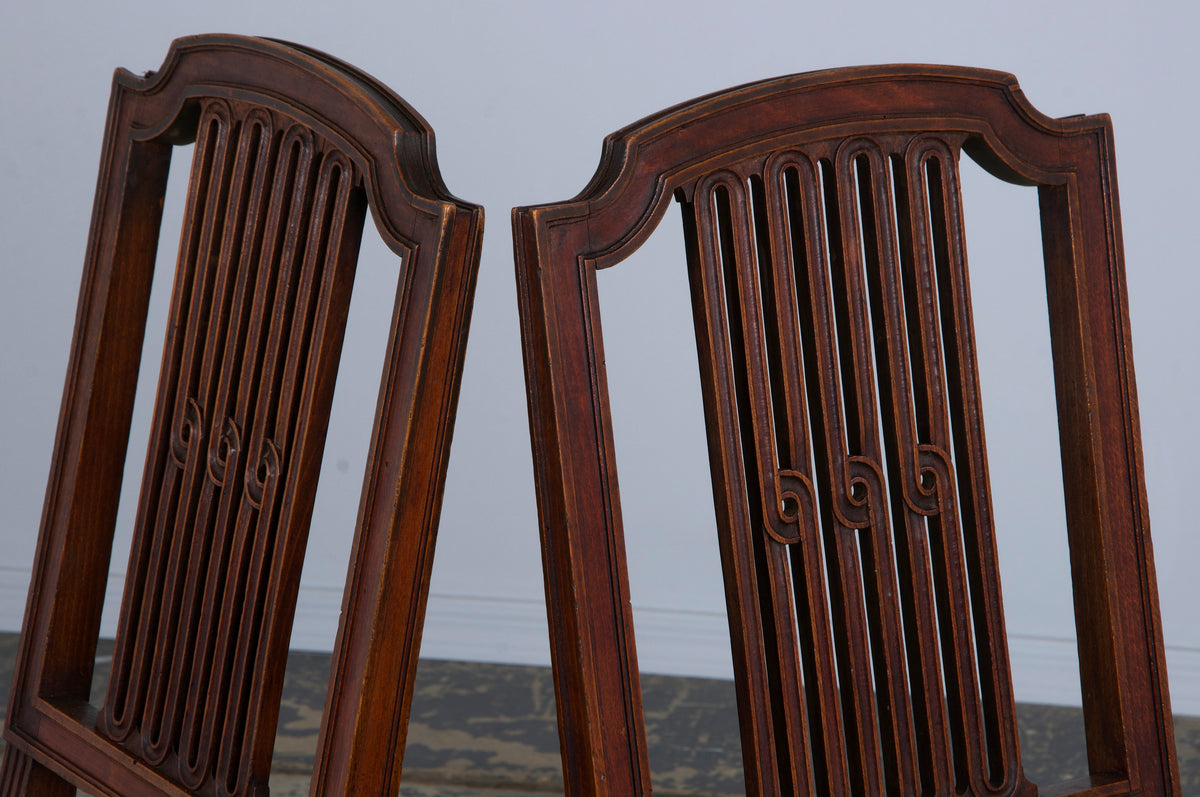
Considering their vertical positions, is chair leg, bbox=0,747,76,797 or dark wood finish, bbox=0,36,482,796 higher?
dark wood finish, bbox=0,36,482,796

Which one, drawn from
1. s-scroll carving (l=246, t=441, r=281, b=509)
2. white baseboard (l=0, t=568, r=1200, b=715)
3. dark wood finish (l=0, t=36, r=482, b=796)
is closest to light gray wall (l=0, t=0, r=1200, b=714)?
white baseboard (l=0, t=568, r=1200, b=715)

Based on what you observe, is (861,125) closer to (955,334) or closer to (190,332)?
(955,334)

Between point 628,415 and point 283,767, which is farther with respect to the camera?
point 628,415

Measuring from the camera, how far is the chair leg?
0.92 meters

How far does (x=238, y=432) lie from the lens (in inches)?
31.6

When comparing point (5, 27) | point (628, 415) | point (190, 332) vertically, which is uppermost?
point (5, 27)

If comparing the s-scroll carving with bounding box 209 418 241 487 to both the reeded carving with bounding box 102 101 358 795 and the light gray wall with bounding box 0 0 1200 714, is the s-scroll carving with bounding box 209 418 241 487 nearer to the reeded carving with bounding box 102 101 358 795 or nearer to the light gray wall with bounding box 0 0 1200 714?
the reeded carving with bounding box 102 101 358 795

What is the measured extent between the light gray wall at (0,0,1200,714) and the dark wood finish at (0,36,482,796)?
1.47 metres

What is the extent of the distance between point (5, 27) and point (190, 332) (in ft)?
6.67

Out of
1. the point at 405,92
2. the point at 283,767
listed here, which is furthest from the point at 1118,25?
the point at 283,767

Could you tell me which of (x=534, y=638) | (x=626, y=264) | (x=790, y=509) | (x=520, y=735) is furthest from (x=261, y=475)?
(x=534, y=638)

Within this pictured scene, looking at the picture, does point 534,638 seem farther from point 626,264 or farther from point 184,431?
point 184,431

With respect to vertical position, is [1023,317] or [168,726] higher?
[1023,317]

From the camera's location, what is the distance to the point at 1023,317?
7.49ft
